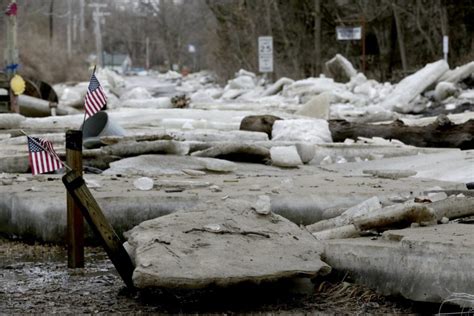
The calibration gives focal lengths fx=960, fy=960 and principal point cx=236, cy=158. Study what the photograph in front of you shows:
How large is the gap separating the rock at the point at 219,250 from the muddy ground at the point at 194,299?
0.35ft

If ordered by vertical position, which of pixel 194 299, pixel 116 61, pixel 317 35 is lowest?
pixel 116 61

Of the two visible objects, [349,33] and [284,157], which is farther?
[349,33]

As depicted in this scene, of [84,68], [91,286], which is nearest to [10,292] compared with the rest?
[91,286]

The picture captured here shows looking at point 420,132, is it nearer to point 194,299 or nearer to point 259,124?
point 259,124

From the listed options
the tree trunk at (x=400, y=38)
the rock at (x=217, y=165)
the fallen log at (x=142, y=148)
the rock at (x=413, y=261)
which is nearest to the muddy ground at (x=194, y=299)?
the rock at (x=413, y=261)

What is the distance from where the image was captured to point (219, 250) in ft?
14.4

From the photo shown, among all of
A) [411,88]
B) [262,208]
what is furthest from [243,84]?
[262,208]

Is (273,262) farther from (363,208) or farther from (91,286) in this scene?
(363,208)

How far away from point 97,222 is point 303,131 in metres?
6.41

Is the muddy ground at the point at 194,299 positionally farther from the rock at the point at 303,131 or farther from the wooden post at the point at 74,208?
the rock at the point at 303,131

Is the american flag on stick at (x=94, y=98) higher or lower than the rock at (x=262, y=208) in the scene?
higher

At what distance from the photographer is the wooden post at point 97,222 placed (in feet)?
14.5

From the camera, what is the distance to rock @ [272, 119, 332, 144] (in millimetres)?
10578

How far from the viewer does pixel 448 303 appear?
402 centimetres
